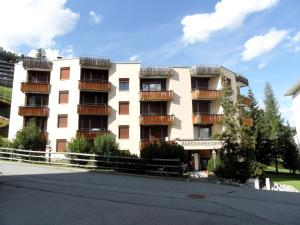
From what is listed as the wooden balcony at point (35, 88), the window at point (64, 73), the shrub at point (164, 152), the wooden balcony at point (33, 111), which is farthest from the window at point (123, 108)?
the shrub at point (164, 152)

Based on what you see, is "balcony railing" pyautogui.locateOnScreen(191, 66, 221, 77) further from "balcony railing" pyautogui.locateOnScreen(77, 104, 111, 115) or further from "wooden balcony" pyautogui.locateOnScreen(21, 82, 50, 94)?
"wooden balcony" pyautogui.locateOnScreen(21, 82, 50, 94)

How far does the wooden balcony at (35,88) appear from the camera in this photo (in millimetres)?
36344

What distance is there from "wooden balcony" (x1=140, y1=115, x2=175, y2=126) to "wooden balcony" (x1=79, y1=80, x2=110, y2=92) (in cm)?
580

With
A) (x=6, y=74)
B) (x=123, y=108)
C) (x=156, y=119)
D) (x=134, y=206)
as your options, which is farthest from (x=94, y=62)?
(x=6, y=74)

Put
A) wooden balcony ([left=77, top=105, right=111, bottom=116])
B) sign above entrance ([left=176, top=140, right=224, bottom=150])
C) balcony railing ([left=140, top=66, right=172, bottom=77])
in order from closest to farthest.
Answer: sign above entrance ([left=176, top=140, right=224, bottom=150]) → wooden balcony ([left=77, top=105, right=111, bottom=116]) → balcony railing ([left=140, top=66, right=172, bottom=77])

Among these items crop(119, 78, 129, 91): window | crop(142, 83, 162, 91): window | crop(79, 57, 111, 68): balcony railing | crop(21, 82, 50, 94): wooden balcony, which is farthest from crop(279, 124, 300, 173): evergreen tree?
crop(21, 82, 50, 94): wooden balcony

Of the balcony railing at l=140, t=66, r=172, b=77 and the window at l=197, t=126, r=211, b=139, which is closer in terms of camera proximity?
the balcony railing at l=140, t=66, r=172, b=77

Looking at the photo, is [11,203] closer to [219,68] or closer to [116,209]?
[116,209]

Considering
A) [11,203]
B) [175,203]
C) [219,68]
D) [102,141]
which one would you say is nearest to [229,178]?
[102,141]

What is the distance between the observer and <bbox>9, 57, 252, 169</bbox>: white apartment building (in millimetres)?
36219

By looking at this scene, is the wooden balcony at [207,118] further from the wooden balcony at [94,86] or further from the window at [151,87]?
the wooden balcony at [94,86]

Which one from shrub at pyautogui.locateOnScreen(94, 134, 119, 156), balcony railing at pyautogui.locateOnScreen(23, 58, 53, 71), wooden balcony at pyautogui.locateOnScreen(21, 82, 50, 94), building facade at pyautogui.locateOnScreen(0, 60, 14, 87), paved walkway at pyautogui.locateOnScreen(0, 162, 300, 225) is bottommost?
paved walkway at pyautogui.locateOnScreen(0, 162, 300, 225)

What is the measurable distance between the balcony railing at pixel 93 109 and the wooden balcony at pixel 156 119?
4.38 meters

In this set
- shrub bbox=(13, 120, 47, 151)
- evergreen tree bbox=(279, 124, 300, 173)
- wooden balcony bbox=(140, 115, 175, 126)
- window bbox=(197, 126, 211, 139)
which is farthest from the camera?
evergreen tree bbox=(279, 124, 300, 173)
